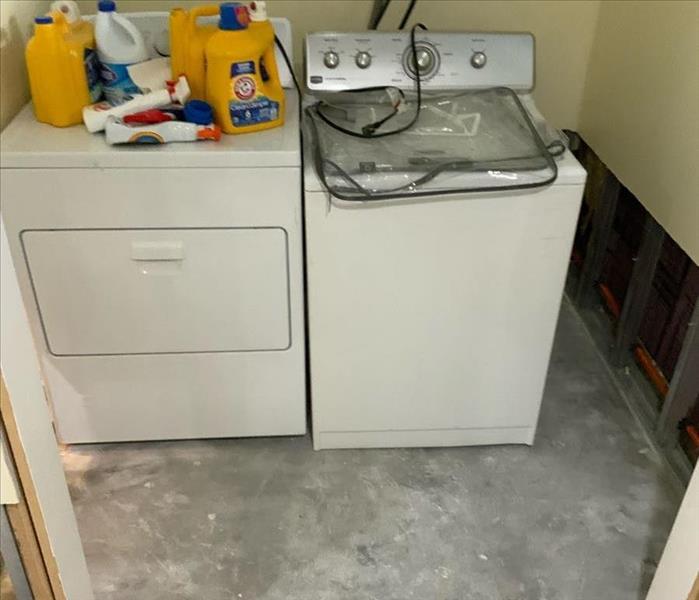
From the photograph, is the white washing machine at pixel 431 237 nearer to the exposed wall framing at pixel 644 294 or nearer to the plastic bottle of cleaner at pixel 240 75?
the plastic bottle of cleaner at pixel 240 75

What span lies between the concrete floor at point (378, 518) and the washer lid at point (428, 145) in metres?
0.76

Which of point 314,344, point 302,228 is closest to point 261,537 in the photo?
point 314,344

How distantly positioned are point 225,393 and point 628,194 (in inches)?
51.0

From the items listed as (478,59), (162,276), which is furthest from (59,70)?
(478,59)

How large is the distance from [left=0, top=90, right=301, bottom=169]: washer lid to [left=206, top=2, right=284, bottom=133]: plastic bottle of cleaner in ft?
0.21

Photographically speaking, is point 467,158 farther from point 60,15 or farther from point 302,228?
point 60,15

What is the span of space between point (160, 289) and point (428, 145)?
684 mm

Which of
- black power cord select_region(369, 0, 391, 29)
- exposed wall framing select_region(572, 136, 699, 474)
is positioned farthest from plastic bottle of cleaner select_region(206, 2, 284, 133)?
exposed wall framing select_region(572, 136, 699, 474)

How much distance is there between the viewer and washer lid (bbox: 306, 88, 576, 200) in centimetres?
160

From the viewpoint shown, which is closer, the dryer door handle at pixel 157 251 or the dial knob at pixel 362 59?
the dryer door handle at pixel 157 251

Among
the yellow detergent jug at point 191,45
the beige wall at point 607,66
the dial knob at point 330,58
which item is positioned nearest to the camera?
the yellow detergent jug at point 191,45

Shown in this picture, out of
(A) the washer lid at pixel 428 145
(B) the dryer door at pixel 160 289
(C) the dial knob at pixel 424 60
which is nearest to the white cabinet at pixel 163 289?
(B) the dryer door at pixel 160 289

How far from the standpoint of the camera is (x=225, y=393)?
1929 millimetres

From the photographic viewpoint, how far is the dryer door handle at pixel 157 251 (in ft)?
5.53
